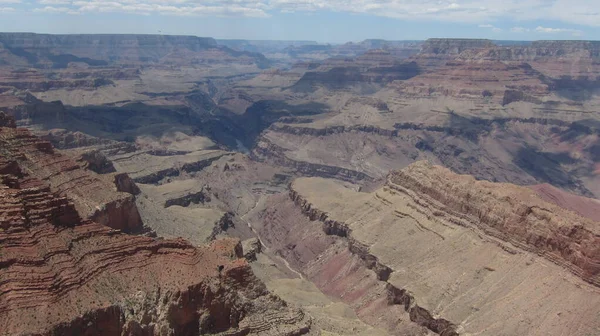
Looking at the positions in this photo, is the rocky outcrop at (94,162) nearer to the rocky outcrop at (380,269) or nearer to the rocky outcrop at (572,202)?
the rocky outcrop at (380,269)

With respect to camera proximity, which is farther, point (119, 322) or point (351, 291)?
point (351, 291)

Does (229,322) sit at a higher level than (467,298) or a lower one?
higher

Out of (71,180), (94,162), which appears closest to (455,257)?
(71,180)

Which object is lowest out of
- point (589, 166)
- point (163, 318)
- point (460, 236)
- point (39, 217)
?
point (589, 166)

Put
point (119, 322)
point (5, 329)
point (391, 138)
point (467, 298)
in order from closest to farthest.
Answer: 1. point (5, 329)
2. point (119, 322)
3. point (467, 298)
4. point (391, 138)

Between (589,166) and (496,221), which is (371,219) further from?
(589,166)

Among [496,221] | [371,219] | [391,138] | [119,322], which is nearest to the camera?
[119,322]

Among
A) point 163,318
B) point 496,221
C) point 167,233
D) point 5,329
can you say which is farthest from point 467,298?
point 5,329

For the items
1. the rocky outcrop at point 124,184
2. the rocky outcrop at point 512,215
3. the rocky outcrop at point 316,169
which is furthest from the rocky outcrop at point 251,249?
the rocky outcrop at point 316,169
